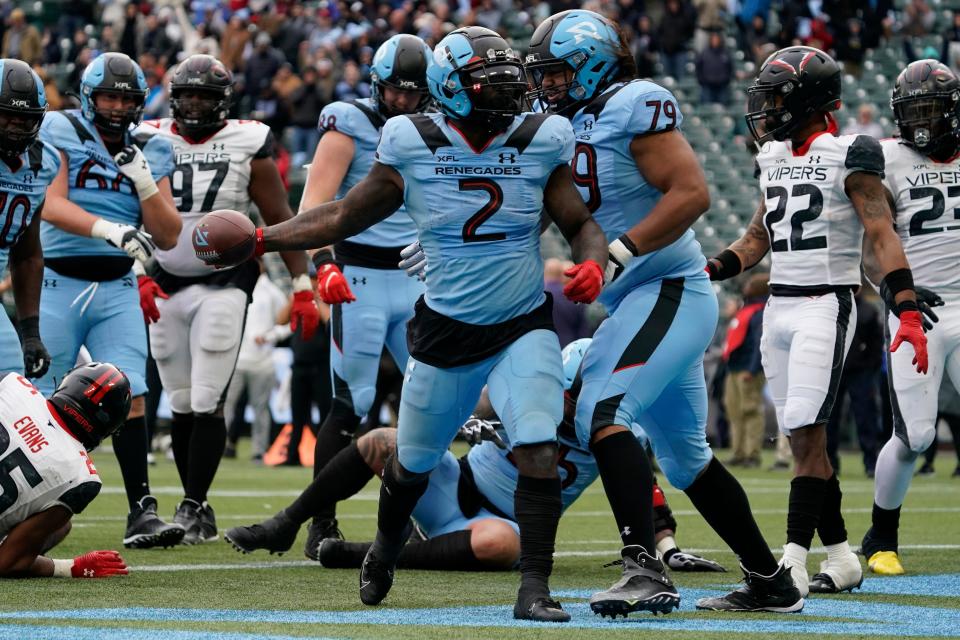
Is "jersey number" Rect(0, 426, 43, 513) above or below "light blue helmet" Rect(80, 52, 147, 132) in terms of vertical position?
below

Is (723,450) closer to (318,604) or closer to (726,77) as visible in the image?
(726,77)

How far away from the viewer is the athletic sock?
4719 millimetres

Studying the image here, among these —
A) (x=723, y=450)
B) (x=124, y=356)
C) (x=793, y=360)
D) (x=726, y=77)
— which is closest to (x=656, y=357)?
(x=793, y=360)

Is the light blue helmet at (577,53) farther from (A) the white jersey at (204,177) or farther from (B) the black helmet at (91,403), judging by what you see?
(A) the white jersey at (204,177)

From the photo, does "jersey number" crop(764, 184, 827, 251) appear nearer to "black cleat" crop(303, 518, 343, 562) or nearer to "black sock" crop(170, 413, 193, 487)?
"black cleat" crop(303, 518, 343, 562)

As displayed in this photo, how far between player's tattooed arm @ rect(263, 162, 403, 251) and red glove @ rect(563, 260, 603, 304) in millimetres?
690

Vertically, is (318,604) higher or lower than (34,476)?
lower

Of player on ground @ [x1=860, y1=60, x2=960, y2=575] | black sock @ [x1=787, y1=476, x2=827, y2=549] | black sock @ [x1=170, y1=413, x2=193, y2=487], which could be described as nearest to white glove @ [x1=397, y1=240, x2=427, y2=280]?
black sock @ [x1=787, y1=476, x2=827, y2=549]

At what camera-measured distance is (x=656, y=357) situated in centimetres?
A: 504

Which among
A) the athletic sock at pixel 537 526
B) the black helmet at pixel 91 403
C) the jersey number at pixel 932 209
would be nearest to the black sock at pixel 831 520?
the jersey number at pixel 932 209

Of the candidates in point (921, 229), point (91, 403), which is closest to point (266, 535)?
point (91, 403)

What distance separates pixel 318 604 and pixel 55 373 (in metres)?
2.62

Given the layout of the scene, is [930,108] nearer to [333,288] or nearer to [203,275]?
[333,288]

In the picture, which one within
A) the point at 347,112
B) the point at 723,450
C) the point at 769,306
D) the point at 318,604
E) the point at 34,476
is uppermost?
the point at 347,112
